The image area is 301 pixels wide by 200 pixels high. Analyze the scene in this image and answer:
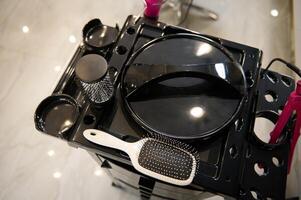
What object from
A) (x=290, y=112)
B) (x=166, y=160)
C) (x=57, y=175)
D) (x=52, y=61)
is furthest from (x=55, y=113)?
(x=52, y=61)

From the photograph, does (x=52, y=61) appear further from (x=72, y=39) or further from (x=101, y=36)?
(x=101, y=36)

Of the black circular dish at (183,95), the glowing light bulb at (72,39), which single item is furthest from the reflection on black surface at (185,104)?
the glowing light bulb at (72,39)

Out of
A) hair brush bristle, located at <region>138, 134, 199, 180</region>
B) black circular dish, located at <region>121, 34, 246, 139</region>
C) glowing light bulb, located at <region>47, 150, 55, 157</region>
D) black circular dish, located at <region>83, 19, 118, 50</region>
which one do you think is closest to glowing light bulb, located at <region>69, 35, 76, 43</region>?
glowing light bulb, located at <region>47, 150, 55, 157</region>

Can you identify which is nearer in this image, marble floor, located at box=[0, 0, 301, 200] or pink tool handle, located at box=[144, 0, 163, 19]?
pink tool handle, located at box=[144, 0, 163, 19]

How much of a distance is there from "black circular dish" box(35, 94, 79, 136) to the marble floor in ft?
2.01

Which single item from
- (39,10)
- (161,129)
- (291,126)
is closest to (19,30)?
(39,10)

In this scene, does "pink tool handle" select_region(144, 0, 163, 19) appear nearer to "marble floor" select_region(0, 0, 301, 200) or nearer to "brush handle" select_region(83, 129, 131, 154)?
"brush handle" select_region(83, 129, 131, 154)

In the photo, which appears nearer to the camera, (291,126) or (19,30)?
(291,126)

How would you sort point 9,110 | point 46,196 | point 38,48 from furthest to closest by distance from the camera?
1. point 38,48
2. point 9,110
3. point 46,196

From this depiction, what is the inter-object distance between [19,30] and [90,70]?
119 centimetres

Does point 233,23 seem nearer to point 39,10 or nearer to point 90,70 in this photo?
point 39,10

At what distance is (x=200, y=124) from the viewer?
1.90 ft

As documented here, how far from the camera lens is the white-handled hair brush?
20.7 inches

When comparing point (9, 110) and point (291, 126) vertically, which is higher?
point (291, 126)
